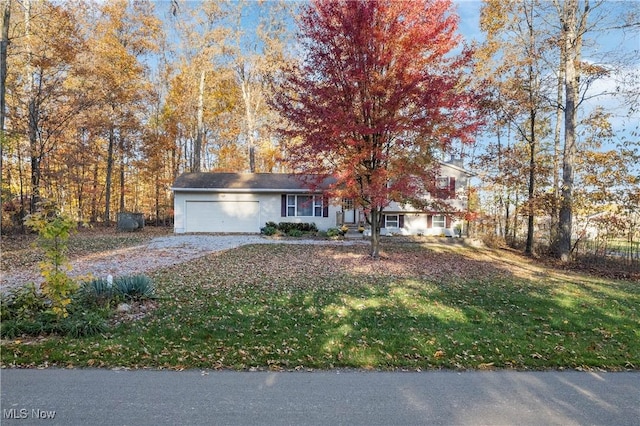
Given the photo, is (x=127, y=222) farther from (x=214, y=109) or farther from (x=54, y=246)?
(x=54, y=246)

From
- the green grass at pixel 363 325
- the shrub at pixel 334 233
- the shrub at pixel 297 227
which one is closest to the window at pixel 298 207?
the shrub at pixel 297 227

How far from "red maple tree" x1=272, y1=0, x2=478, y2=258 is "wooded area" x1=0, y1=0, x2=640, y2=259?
45cm

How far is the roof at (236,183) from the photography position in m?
19.1

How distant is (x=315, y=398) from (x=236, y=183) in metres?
17.9

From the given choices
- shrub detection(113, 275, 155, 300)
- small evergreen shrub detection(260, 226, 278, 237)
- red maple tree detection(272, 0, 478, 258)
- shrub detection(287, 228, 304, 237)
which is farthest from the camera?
small evergreen shrub detection(260, 226, 278, 237)

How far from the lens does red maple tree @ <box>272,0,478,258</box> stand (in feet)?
30.5

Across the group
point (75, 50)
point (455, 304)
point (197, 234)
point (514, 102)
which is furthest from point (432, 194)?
point (75, 50)

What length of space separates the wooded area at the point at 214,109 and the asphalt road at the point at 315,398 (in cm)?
312

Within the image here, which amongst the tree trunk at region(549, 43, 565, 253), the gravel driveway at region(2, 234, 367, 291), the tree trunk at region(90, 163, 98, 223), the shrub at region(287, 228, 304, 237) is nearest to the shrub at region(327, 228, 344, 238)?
the shrub at region(287, 228, 304, 237)

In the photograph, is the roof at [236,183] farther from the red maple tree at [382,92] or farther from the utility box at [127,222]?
the red maple tree at [382,92]

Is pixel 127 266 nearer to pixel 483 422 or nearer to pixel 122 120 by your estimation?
pixel 483 422

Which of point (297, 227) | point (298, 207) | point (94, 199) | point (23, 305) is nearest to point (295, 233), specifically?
point (297, 227)

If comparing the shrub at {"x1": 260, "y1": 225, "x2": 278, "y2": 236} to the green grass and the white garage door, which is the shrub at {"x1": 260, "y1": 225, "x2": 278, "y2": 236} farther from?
the green grass

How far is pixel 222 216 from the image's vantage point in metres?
19.5
